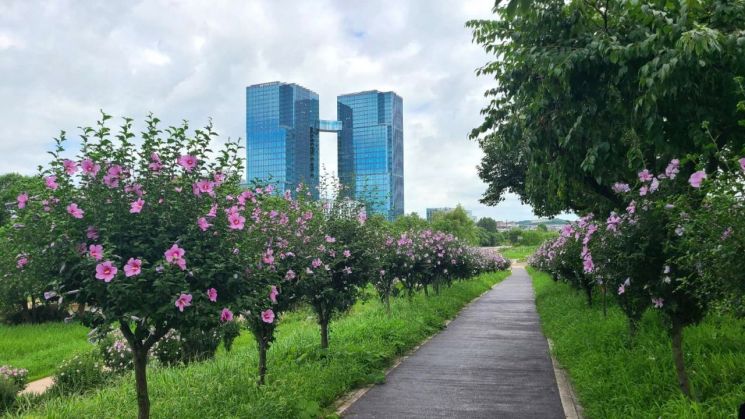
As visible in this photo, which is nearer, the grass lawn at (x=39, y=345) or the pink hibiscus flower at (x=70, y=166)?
the pink hibiscus flower at (x=70, y=166)

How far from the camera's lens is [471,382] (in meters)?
7.38

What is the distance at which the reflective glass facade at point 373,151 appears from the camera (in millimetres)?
10878

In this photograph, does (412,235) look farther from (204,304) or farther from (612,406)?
(204,304)

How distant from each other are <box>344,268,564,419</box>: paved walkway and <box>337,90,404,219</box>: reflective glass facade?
3169 millimetres

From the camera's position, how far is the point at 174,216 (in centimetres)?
444

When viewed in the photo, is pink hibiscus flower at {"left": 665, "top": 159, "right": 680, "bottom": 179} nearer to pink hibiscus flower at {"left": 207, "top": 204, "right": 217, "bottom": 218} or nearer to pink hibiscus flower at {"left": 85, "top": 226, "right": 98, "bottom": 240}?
pink hibiscus flower at {"left": 207, "top": 204, "right": 217, "bottom": 218}

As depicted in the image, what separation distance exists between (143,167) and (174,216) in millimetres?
512

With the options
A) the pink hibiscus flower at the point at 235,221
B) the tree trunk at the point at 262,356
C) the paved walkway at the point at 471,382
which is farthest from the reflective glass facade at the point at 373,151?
the pink hibiscus flower at the point at 235,221

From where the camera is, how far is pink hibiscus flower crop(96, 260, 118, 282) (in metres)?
3.84

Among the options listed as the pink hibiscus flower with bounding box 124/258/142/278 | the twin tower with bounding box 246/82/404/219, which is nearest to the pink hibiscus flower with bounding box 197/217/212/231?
the pink hibiscus flower with bounding box 124/258/142/278

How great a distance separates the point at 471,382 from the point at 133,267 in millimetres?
4952

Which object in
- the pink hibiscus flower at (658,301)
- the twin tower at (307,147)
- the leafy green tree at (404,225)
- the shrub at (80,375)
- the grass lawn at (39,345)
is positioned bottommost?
the grass lawn at (39,345)

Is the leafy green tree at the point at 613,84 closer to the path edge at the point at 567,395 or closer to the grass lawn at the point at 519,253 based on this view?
the path edge at the point at 567,395

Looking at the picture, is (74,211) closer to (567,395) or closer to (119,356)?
(567,395)
